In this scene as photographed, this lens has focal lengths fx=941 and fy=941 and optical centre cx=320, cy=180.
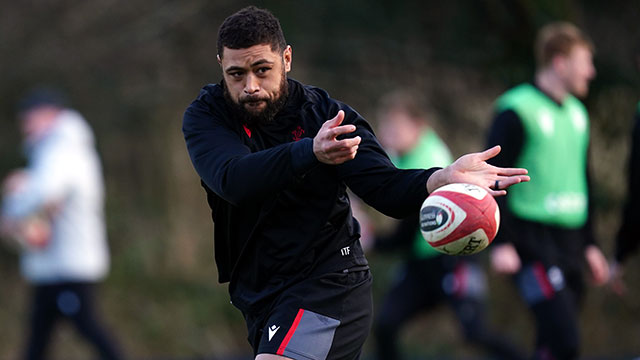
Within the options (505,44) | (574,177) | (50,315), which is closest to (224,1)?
(505,44)

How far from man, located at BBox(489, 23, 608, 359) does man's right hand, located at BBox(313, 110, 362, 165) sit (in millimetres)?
2647

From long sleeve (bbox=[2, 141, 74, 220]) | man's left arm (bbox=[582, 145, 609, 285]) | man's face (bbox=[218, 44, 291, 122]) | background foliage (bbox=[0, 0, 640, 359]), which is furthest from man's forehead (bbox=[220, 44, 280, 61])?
background foliage (bbox=[0, 0, 640, 359])

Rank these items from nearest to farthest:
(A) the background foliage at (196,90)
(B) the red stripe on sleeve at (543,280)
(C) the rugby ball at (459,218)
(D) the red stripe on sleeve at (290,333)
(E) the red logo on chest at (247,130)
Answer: (C) the rugby ball at (459,218), (D) the red stripe on sleeve at (290,333), (E) the red logo on chest at (247,130), (B) the red stripe on sleeve at (543,280), (A) the background foliage at (196,90)

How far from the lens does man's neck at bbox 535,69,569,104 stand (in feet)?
20.5

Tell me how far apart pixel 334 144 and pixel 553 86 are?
3163 millimetres

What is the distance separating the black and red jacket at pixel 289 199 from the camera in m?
3.89

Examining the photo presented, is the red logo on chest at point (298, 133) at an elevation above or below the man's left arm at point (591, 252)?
above

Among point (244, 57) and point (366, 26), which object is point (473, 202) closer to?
point (244, 57)

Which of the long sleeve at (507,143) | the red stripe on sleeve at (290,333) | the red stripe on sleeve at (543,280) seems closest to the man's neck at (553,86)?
the long sleeve at (507,143)

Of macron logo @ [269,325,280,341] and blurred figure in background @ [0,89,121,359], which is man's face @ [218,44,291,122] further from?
blurred figure in background @ [0,89,121,359]

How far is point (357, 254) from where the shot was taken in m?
4.21

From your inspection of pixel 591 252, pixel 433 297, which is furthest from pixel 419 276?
pixel 591 252

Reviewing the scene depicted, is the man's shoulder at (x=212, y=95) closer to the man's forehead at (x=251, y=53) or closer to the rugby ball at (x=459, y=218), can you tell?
the man's forehead at (x=251, y=53)

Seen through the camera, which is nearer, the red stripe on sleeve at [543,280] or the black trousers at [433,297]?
the red stripe on sleeve at [543,280]
